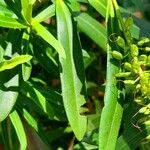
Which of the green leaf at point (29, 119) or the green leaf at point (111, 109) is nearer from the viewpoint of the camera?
the green leaf at point (111, 109)

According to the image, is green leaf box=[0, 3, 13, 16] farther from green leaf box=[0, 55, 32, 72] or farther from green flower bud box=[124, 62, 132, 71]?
green flower bud box=[124, 62, 132, 71]

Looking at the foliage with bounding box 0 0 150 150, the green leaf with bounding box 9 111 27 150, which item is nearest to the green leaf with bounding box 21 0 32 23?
the foliage with bounding box 0 0 150 150

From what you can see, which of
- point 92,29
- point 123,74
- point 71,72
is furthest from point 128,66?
point 92,29

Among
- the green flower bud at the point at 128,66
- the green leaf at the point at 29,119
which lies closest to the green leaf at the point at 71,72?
the green flower bud at the point at 128,66

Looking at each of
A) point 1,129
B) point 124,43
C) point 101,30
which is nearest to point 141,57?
point 124,43

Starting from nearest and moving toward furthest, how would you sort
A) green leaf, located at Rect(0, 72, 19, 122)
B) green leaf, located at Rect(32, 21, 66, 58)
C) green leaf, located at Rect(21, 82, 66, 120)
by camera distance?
green leaf, located at Rect(32, 21, 66, 58), green leaf, located at Rect(0, 72, 19, 122), green leaf, located at Rect(21, 82, 66, 120)

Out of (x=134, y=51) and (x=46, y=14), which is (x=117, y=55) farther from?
(x=46, y=14)

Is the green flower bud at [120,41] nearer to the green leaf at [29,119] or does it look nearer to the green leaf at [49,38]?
the green leaf at [49,38]
